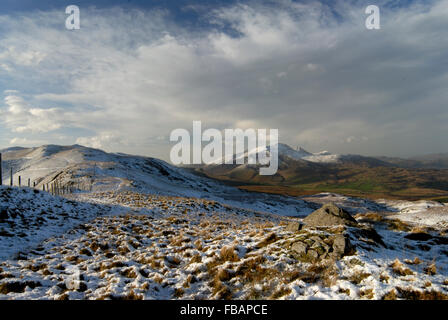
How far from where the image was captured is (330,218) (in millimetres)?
11891

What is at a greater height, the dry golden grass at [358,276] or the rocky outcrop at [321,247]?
the rocky outcrop at [321,247]

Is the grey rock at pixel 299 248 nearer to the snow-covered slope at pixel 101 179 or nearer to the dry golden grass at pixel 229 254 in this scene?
the dry golden grass at pixel 229 254

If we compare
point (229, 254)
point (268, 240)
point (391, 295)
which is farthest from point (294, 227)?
point (391, 295)

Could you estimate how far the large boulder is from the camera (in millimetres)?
11461

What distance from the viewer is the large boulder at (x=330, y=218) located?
11.5 meters

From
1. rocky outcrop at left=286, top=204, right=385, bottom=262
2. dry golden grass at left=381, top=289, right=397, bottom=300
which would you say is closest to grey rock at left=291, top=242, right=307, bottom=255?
Answer: rocky outcrop at left=286, top=204, right=385, bottom=262

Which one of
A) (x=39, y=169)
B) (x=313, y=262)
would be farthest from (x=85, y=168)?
(x=313, y=262)

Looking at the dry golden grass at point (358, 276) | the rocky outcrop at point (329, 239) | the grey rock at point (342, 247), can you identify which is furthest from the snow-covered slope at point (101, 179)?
the dry golden grass at point (358, 276)

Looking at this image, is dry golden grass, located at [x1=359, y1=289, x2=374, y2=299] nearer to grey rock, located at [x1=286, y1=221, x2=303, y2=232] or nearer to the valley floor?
the valley floor
